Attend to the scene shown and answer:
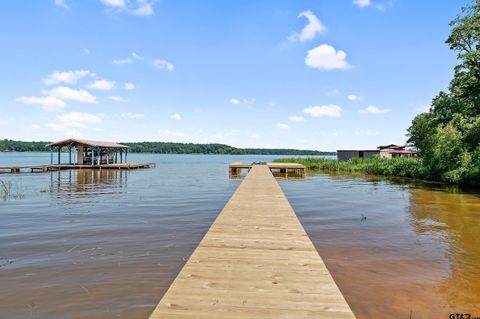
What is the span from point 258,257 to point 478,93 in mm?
26615

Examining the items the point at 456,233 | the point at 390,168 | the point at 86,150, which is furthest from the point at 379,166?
the point at 86,150

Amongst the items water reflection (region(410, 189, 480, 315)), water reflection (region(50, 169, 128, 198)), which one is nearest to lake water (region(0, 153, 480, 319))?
water reflection (region(410, 189, 480, 315))

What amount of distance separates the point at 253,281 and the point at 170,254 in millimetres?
3605

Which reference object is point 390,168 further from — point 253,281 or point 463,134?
point 253,281

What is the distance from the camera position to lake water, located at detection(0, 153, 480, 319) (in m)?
5.06

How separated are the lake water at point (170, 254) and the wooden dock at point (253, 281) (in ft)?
3.26

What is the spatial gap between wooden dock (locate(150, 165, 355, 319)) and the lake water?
39.1 inches

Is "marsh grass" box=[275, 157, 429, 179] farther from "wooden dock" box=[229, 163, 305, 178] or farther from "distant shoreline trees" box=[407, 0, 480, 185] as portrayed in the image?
"wooden dock" box=[229, 163, 305, 178]

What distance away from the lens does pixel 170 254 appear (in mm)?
7426

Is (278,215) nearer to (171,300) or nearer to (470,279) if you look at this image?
(470,279)

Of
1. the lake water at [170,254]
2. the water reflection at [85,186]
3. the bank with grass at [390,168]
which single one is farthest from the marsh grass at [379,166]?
the water reflection at [85,186]

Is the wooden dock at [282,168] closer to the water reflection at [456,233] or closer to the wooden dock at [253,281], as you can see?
the water reflection at [456,233]

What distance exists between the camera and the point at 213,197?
687 inches

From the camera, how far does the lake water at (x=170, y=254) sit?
5062mm
